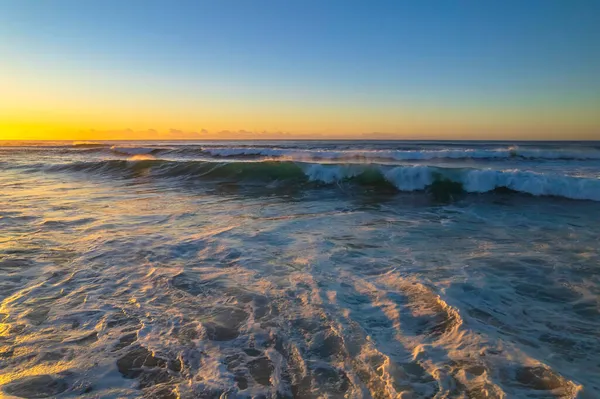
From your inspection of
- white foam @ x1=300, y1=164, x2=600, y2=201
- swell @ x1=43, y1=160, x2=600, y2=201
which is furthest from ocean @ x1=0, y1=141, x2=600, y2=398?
swell @ x1=43, y1=160, x2=600, y2=201

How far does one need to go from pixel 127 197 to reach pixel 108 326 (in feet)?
26.4

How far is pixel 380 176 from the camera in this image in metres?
14.1

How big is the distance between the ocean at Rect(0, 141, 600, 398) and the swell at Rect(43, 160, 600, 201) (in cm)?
305

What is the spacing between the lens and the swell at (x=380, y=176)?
36.3 ft

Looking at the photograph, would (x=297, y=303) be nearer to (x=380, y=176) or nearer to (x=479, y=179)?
(x=479, y=179)

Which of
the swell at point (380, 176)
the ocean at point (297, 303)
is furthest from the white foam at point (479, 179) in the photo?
the ocean at point (297, 303)

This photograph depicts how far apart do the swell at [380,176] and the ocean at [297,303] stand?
3.05m

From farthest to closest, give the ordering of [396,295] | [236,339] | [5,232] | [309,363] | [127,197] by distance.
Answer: [127,197] → [5,232] → [396,295] → [236,339] → [309,363]

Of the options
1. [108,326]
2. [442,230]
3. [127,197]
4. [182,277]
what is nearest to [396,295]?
[182,277]

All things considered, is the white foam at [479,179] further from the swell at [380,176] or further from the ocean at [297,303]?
the ocean at [297,303]

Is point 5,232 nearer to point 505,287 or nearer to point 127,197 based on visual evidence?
point 127,197

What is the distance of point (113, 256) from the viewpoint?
493cm

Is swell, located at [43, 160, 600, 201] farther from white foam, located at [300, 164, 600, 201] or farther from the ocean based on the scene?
the ocean

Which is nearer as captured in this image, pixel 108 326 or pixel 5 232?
pixel 108 326
